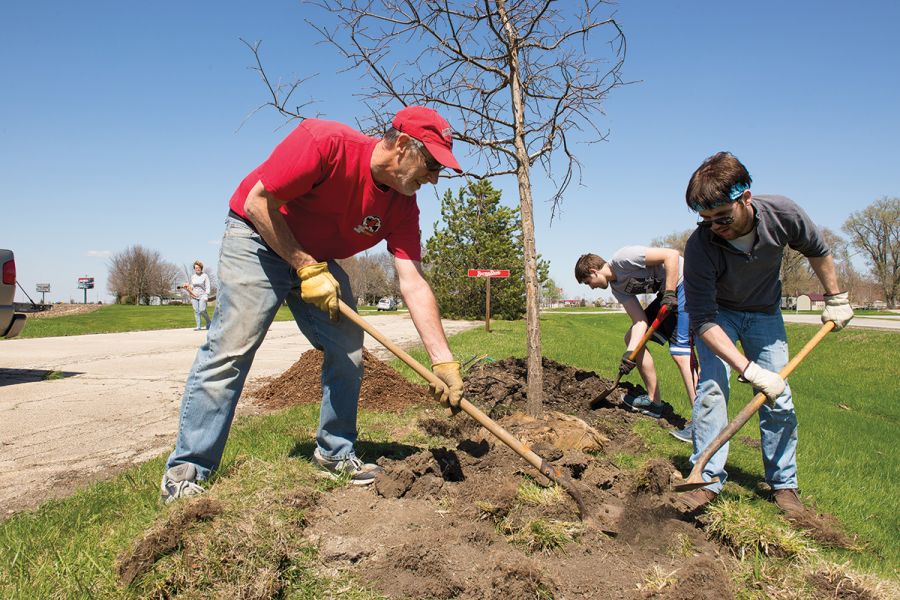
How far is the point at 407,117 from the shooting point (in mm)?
2938

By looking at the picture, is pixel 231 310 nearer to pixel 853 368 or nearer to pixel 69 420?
pixel 69 420

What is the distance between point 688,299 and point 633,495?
1195mm

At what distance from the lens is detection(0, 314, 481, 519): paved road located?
3660 millimetres

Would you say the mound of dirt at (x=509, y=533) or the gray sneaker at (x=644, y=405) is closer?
the mound of dirt at (x=509, y=533)

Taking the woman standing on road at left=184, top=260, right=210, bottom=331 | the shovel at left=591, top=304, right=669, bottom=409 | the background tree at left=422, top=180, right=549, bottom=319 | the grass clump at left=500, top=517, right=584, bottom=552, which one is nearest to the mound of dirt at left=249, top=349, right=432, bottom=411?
the shovel at left=591, top=304, right=669, bottom=409

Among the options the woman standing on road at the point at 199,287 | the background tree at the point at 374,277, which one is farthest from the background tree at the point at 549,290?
the woman standing on road at the point at 199,287

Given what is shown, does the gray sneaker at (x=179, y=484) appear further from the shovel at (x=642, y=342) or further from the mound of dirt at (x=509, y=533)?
the shovel at (x=642, y=342)

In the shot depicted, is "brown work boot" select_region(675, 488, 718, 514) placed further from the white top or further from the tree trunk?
the white top

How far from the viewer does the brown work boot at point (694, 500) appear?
2992mm

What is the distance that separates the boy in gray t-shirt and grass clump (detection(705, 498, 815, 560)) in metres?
2.31

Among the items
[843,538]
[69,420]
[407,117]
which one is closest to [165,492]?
[407,117]

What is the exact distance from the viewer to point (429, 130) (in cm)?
290

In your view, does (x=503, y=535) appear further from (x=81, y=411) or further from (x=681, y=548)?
(x=81, y=411)

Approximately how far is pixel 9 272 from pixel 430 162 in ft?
21.0
